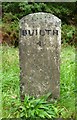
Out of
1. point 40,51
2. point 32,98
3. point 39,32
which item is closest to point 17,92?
point 32,98

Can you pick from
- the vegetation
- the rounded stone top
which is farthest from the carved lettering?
the vegetation

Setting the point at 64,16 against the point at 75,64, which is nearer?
the point at 75,64

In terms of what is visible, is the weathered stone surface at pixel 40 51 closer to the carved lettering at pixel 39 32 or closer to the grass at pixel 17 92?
the carved lettering at pixel 39 32

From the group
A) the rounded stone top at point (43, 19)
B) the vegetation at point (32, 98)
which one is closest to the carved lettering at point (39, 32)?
the rounded stone top at point (43, 19)

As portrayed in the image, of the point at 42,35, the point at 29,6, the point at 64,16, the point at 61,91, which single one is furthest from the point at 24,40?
the point at 64,16

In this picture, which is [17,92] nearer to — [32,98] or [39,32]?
[32,98]

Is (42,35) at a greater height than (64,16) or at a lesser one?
greater

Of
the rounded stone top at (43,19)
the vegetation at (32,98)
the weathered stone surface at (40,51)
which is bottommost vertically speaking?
the vegetation at (32,98)

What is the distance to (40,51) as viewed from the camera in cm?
501

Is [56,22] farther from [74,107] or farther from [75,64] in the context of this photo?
[75,64]

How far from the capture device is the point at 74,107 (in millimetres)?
4965

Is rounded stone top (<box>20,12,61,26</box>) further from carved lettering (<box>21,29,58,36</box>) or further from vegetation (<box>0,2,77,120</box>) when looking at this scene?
vegetation (<box>0,2,77,120</box>)

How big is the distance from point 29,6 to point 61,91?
18.8 feet

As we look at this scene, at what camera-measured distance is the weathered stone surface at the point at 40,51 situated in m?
4.96
